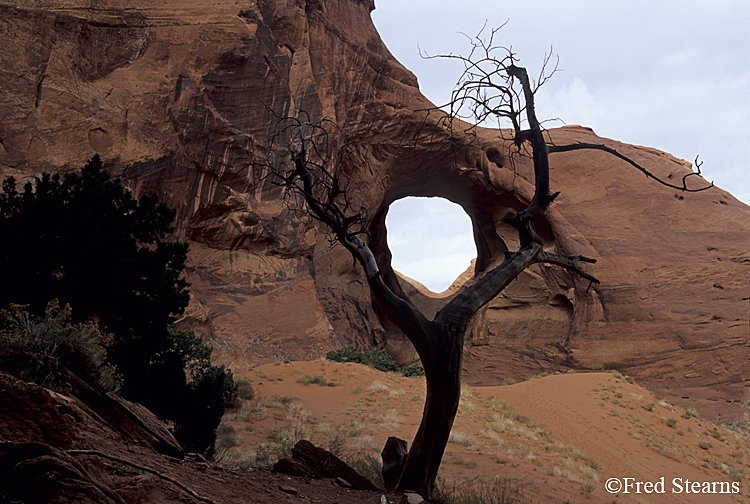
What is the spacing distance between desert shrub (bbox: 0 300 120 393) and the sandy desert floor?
2522mm

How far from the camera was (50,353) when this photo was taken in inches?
175

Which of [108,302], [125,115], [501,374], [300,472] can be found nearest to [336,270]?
[501,374]

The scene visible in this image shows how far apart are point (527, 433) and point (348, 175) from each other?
678 inches

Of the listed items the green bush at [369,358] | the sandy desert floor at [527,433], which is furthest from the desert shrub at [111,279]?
the green bush at [369,358]

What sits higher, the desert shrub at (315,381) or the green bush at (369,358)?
the desert shrub at (315,381)

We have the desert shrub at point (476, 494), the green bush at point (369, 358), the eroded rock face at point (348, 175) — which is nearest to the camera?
the desert shrub at point (476, 494)

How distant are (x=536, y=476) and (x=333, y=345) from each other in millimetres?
13153

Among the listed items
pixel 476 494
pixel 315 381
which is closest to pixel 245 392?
pixel 315 381

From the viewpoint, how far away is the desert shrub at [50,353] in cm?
411

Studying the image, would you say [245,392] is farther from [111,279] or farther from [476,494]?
[476,494]

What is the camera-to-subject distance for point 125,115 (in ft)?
54.5

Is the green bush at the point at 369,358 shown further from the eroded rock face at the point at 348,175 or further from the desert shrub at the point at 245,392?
the desert shrub at the point at 245,392

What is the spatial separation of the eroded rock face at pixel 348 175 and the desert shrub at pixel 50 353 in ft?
25.2

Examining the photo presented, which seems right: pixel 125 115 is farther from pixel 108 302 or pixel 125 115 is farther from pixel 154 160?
pixel 108 302
